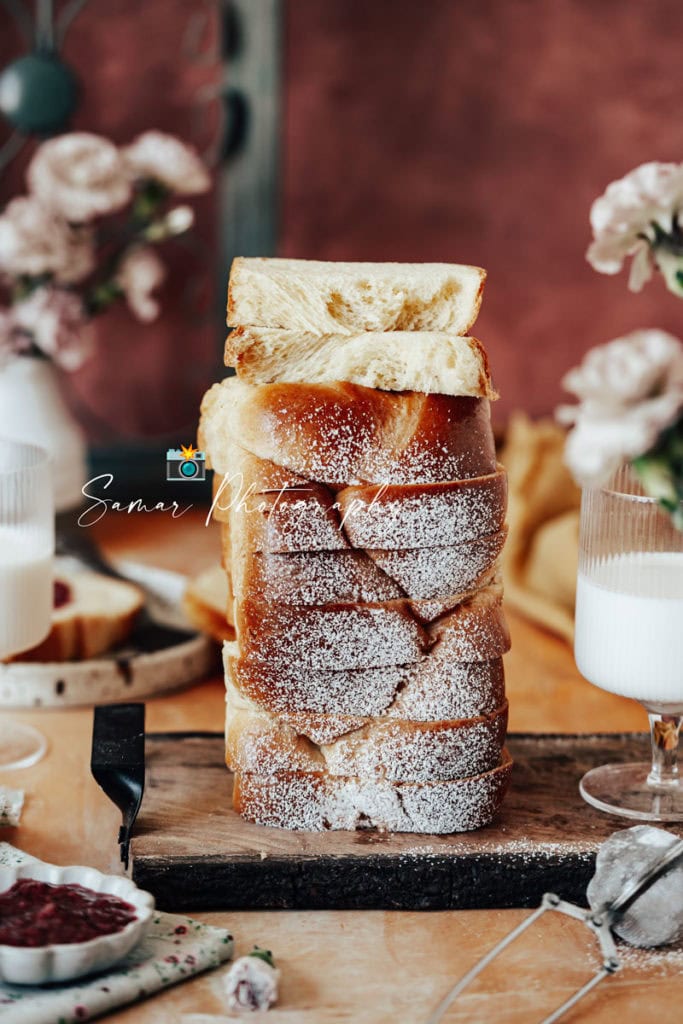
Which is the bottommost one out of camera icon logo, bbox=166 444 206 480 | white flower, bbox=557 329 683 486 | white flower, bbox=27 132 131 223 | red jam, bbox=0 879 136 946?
red jam, bbox=0 879 136 946

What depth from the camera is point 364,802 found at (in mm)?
1293

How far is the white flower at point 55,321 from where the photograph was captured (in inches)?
95.3

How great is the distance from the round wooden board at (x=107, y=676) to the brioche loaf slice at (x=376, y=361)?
2.16 ft

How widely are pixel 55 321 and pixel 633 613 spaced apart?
1438 mm

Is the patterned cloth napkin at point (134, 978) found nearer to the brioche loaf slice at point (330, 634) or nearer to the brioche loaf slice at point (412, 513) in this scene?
the brioche loaf slice at point (330, 634)

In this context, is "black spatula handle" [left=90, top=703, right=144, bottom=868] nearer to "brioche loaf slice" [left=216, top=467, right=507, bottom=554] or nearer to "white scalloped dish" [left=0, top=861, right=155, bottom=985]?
"white scalloped dish" [left=0, top=861, right=155, bottom=985]

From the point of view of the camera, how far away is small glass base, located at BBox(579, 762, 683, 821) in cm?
135

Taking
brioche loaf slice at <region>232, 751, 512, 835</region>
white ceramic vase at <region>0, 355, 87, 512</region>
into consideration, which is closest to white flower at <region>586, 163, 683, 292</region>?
brioche loaf slice at <region>232, 751, 512, 835</region>

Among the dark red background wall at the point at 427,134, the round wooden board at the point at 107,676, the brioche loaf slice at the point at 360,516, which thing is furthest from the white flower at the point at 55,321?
the brioche loaf slice at the point at 360,516

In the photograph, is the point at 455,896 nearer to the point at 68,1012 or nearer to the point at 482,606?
the point at 482,606

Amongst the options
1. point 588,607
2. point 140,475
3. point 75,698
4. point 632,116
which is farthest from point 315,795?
point 632,116

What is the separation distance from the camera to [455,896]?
1.25 m

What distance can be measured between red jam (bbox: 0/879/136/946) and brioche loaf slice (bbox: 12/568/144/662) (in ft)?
→ 2.22

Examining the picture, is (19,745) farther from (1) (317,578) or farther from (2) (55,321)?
(2) (55,321)
